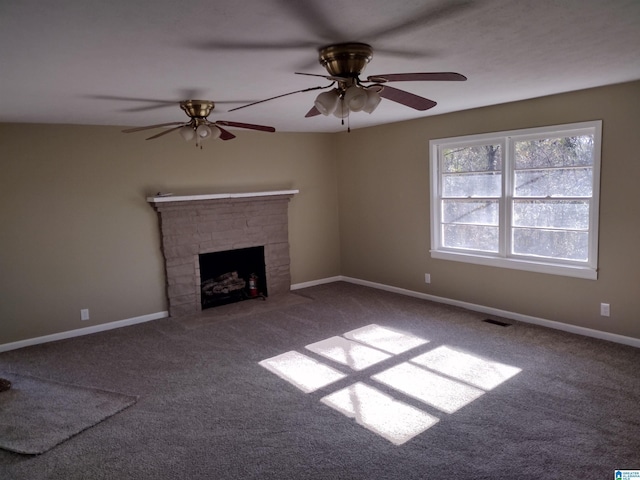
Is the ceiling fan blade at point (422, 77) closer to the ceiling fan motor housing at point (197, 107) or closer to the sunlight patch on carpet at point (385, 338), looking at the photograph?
the ceiling fan motor housing at point (197, 107)

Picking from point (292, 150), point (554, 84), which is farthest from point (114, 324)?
point (554, 84)

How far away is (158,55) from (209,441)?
2.28 meters

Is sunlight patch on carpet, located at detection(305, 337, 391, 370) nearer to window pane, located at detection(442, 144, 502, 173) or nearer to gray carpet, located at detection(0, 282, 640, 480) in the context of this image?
gray carpet, located at detection(0, 282, 640, 480)

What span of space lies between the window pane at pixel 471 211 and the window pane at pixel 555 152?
1.77ft

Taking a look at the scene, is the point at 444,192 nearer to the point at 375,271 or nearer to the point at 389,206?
the point at 389,206

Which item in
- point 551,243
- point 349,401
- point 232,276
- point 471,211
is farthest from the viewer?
point 232,276

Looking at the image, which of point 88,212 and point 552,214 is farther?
point 88,212

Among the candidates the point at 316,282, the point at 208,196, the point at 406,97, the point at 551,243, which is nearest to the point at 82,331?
the point at 208,196

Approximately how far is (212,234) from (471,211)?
316cm

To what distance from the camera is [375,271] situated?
640cm

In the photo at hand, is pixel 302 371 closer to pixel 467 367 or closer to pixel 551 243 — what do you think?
pixel 467 367

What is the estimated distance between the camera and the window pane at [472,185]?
4.90 m

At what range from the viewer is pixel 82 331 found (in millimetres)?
4902

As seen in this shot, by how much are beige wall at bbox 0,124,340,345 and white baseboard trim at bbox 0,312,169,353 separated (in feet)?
0.17
